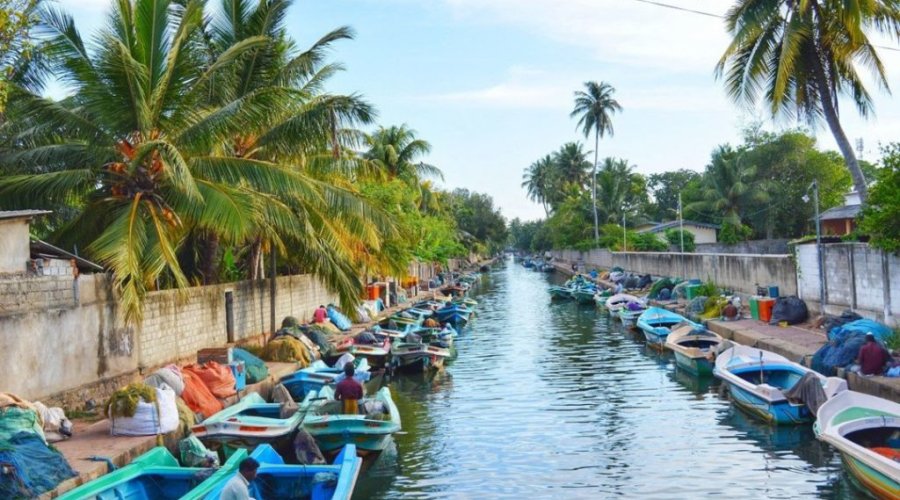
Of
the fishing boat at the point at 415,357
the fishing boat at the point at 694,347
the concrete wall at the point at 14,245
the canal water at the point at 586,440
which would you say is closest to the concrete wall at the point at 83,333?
the concrete wall at the point at 14,245

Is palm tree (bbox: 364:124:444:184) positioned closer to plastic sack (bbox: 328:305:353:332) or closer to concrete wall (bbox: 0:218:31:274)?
plastic sack (bbox: 328:305:353:332)

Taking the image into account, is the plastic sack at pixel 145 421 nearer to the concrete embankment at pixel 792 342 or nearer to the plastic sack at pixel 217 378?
the plastic sack at pixel 217 378

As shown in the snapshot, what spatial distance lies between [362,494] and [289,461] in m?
1.48

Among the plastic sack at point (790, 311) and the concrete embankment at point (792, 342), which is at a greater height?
the plastic sack at point (790, 311)

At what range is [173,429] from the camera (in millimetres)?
13758

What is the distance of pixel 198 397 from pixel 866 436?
11.3 meters

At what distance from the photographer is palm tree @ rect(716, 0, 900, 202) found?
76.7ft

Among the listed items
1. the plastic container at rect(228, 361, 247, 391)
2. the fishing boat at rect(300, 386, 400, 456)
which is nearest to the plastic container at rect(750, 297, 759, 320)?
the fishing boat at rect(300, 386, 400, 456)

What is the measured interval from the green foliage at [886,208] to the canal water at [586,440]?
526 centimetres

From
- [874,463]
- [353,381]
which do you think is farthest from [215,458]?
[874,463]

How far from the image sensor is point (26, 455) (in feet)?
34.7

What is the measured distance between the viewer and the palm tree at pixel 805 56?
23.4 metres

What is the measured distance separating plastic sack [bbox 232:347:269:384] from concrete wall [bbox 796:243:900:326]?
15057 millimetres

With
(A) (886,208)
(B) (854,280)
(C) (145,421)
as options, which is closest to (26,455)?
(C) (145,421)
